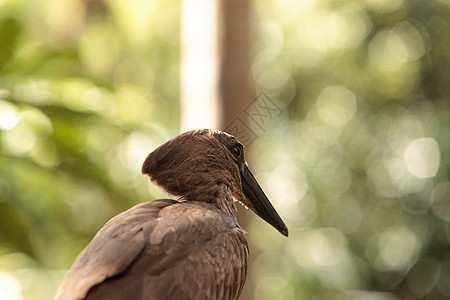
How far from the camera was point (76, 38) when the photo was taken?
6.02 metres

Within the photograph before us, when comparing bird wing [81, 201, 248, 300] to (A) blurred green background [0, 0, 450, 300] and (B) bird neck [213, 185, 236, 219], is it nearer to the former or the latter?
(B) bird neck [213, 185, 236, 219]

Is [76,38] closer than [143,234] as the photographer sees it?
No

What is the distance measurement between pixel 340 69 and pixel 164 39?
7.21ft

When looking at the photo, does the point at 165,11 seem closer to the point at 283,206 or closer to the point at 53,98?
the point at 283,206

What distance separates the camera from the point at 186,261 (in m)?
1.39

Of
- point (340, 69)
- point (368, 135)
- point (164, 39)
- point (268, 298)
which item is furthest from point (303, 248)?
point (164, 39)

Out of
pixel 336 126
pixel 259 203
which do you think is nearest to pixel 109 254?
pixel 259 203

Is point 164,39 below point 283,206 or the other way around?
the other way around

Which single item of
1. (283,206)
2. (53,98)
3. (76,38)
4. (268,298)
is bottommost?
(268,298)

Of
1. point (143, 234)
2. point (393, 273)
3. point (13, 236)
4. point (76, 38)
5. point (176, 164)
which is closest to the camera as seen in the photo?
point (143, 234)

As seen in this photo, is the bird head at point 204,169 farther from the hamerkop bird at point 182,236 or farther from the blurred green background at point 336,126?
the blurred green background at point 336,126

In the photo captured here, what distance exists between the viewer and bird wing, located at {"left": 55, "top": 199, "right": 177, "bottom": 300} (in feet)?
4.22

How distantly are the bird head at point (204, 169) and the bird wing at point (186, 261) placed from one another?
0.29ft

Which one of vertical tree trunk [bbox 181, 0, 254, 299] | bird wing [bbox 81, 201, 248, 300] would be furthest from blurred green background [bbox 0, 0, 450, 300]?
bird wing [bbox 81, 201, 248, 300]
